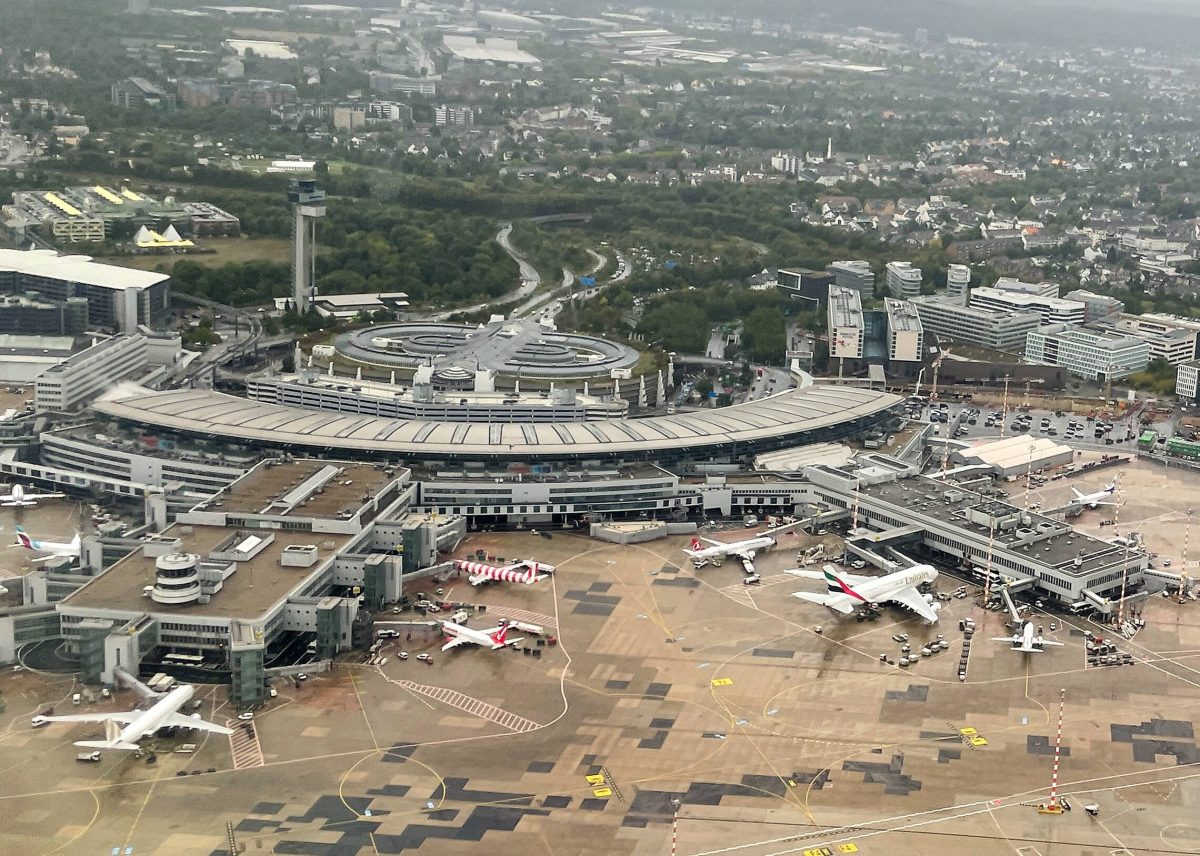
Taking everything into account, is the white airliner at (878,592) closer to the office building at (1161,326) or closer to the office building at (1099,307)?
the office building at (1161,326)

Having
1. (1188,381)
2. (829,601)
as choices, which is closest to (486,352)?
(829,601)

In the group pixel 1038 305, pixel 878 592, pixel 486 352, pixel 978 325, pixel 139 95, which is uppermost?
pixel 139 95

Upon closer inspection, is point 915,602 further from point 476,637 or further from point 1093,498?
point 1093,498

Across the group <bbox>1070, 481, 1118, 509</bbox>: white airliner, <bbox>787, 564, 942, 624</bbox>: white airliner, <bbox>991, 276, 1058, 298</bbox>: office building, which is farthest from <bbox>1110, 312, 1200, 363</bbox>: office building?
<bbox>787, 564, 942, 624</bbox>: white airliner

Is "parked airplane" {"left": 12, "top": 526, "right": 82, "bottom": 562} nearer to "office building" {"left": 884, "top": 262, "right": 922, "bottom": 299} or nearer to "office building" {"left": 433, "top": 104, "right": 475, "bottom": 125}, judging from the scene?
"office building" {"left": 884, "top": 262, "right": 922, "bottom": 299}

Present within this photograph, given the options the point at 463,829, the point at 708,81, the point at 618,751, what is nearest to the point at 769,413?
the point at 618,751

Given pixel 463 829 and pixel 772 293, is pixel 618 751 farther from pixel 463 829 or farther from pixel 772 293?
pixel 772 293
